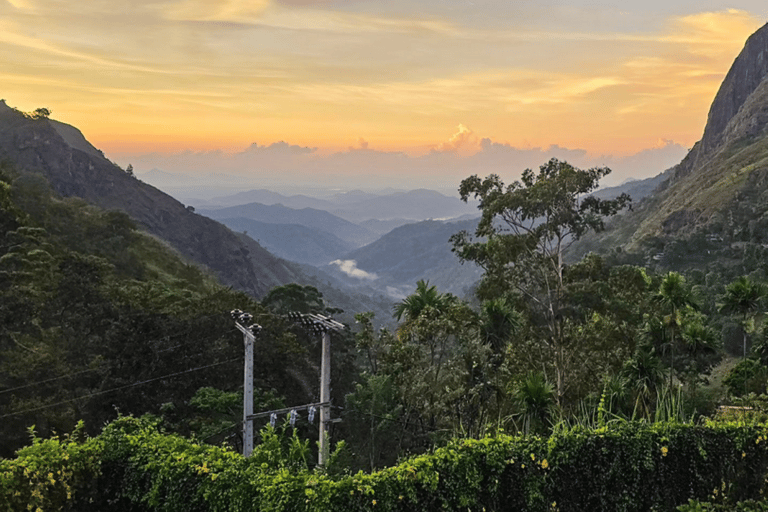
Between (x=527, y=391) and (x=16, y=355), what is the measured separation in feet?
66.7

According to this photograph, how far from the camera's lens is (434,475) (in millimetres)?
8914

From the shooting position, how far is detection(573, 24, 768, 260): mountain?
264 ft

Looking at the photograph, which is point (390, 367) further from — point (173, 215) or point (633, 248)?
point (173, 215)

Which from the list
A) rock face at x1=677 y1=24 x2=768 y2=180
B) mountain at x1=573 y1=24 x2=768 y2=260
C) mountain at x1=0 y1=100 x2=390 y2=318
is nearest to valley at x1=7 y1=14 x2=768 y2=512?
mountain at x1=573 y1=24 x2=768 y2=260

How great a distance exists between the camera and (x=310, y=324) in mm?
18594

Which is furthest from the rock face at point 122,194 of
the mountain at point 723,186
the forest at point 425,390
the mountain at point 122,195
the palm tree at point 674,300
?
the palm tree at point 674,300

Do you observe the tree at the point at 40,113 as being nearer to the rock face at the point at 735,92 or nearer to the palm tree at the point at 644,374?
the palm tree at the point at 644,374

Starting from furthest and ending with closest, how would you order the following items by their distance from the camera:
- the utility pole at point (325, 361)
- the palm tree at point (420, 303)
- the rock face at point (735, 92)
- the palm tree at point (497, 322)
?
the rock face at point (735, 92)
the palm tree at point (497, 322)
the palm tree at point (420, 303)
the utility pole at point (325, 361)

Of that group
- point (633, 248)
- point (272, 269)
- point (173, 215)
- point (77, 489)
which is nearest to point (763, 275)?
point (633, 248)

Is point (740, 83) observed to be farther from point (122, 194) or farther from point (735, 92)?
point (122, 194)

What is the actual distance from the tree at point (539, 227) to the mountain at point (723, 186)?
5898 centimetres

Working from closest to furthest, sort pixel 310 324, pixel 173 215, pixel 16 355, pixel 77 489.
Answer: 1. pixel 77 489
2. pixel 310 324
3. pixel 16 355
4. pixel 173 215

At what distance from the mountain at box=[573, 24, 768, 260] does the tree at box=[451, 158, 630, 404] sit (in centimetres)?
5898

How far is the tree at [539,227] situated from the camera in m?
20.7
